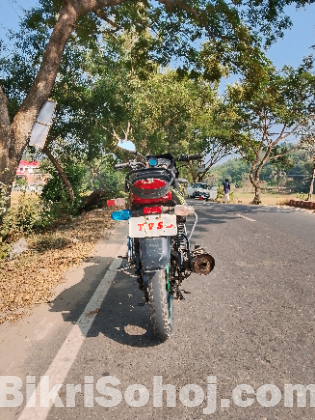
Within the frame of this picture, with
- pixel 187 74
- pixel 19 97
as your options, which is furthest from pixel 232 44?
pixel 19 97

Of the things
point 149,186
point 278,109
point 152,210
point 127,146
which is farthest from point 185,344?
point 278,109

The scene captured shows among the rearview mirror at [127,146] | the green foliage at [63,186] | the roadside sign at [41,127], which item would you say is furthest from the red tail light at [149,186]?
the green foliage at [63,186]

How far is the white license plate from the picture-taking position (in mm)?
2893

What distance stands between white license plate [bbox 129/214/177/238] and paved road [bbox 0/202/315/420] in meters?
1.00

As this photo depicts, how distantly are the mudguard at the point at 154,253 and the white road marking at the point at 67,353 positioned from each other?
956mm

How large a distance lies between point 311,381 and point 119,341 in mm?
1601

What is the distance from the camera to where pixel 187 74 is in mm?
11797

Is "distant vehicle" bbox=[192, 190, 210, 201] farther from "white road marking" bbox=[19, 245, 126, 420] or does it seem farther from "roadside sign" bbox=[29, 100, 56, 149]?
"white road marking" bbox=[19, 245, 126, 420]

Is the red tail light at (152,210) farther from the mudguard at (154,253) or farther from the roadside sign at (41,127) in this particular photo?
the roadside sign at (41,127)

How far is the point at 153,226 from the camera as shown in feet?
9.55

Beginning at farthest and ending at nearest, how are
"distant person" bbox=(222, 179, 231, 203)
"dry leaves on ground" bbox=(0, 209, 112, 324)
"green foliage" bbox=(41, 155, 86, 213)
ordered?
"distant person" bbox=(222, 179, 231, 203) < "green foliage" bbox=(41, 155, 86, 213) < "dry leaves on ground" bbox=(0, 209, 112, 324)

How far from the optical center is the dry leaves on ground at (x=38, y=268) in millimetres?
3877

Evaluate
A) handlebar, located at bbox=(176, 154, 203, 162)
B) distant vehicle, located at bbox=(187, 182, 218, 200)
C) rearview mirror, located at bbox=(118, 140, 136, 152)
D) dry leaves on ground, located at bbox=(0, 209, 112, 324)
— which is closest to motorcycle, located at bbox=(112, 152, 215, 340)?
rearview mirror, located at bbox=(118, 140, 136, 152)

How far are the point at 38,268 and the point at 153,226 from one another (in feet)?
Result: 9.69
